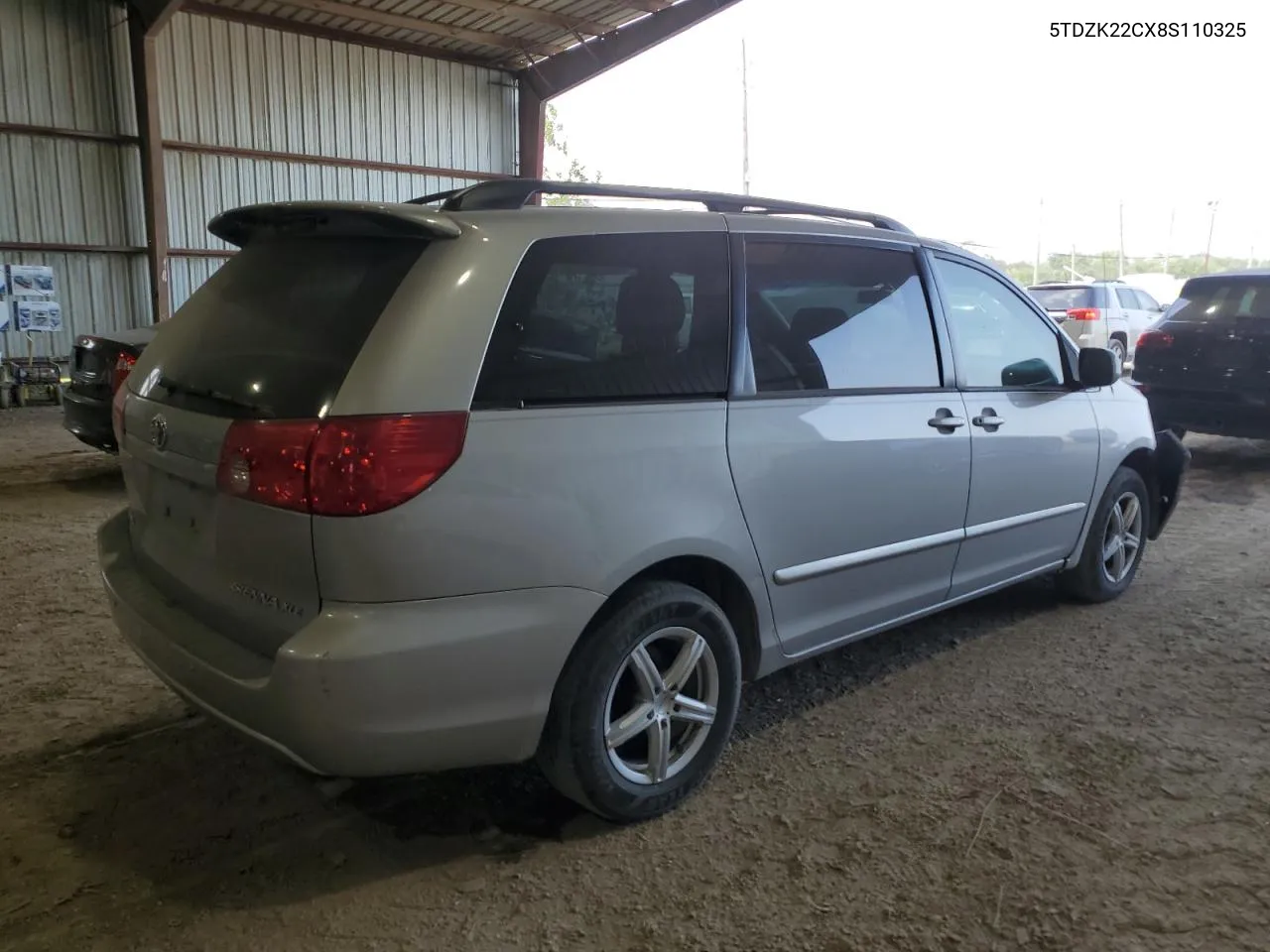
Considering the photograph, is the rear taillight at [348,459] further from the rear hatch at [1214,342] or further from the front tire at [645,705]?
the rear hatch at [1214,342]

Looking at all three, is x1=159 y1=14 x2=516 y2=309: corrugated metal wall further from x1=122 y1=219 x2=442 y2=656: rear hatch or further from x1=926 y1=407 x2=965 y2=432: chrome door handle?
x1=926 y1=407 x2=965 y2=432: chrome door handle

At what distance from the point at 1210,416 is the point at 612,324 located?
23.8 feet

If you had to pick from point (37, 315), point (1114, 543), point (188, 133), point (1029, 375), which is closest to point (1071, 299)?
point (1114, 543)

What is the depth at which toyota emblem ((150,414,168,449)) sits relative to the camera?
2641 millimetres

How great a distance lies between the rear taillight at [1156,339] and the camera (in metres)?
8.52

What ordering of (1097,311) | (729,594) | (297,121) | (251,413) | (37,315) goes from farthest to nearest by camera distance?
(1097,311)
(297,121)
(37,315)
(729,594)
(251,413)

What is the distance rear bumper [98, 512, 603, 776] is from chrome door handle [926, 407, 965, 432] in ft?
5.28

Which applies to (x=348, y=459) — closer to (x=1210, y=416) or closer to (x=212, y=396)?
(x=212, y=396)

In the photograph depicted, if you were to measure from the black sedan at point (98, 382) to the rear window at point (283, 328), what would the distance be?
414cm

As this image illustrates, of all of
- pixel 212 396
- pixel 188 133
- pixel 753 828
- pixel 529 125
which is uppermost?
pixel 529 125

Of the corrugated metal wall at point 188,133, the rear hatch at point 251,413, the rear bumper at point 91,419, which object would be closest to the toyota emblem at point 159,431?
the rear hatch at point 251,413

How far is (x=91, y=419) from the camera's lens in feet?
22.0

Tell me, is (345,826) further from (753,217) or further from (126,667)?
(753,217)

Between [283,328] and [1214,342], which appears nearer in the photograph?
[283,328]
